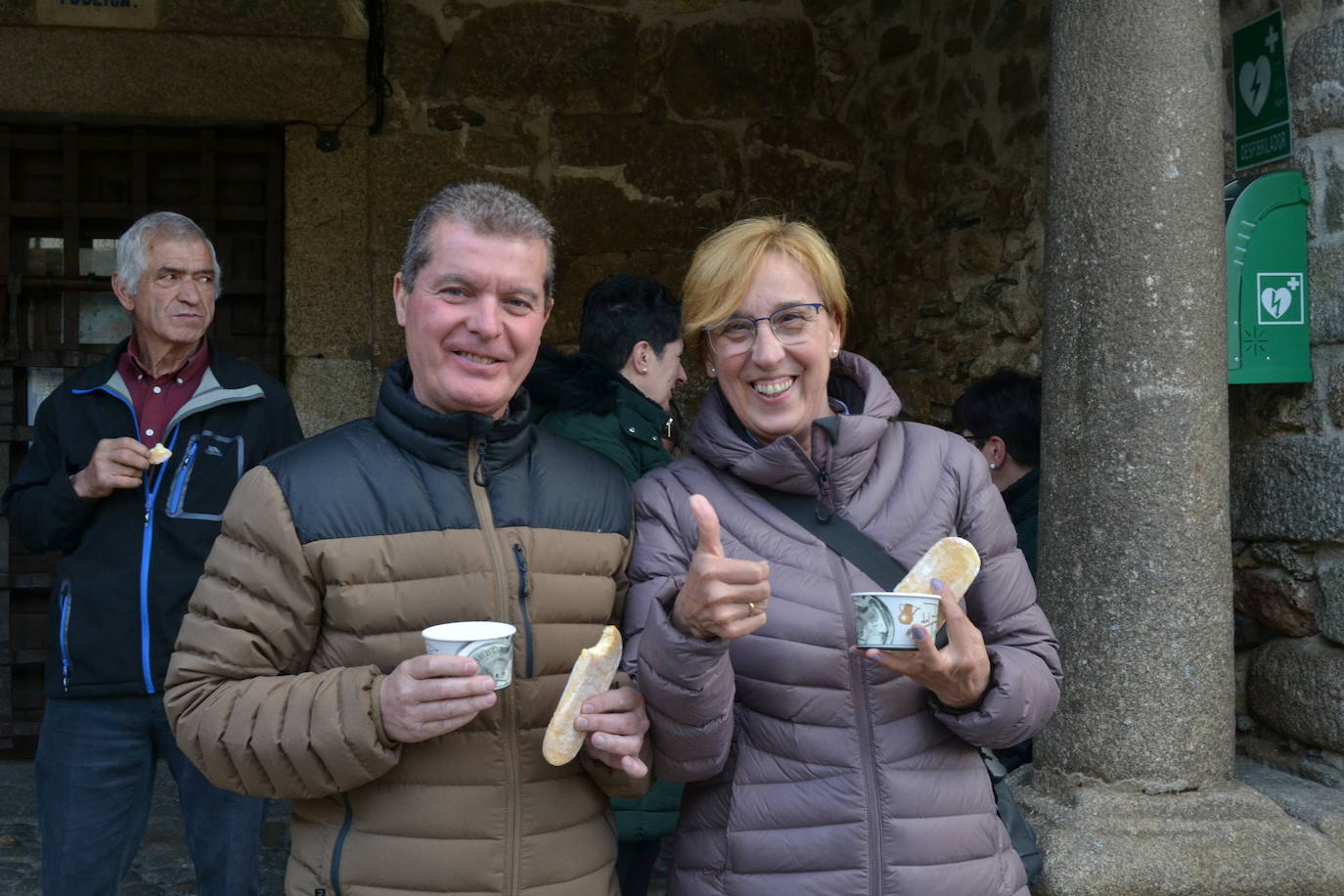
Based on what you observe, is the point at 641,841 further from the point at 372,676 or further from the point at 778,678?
the point at 372,676

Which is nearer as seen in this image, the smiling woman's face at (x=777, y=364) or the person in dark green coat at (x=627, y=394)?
the smiling woman's face at (x=777, y=364)

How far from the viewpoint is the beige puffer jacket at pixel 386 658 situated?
1.68 metres

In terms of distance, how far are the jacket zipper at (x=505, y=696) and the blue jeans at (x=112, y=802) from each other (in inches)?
56.1

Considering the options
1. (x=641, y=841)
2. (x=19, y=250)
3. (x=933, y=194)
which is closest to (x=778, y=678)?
(x=641, y=841)

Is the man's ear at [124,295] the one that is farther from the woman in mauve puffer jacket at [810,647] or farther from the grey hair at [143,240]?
the woman in mauve puffer jacket at [810,647]

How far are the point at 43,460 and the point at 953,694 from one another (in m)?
2.22

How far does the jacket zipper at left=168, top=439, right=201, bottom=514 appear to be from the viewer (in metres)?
2.98

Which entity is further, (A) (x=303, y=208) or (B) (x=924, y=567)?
(A) (x=303, y=208)

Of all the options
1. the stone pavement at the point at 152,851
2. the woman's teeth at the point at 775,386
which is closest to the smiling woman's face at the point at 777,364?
the woman's teeth at the point at 775,386

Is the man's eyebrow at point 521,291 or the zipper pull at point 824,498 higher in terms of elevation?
the man's eyebrow at point 521,291

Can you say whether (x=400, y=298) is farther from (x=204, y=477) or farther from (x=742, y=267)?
(x=204, y=477)

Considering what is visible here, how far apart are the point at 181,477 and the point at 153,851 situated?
165 cm

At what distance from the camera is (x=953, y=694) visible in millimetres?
1825

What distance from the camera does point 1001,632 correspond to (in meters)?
1.96
